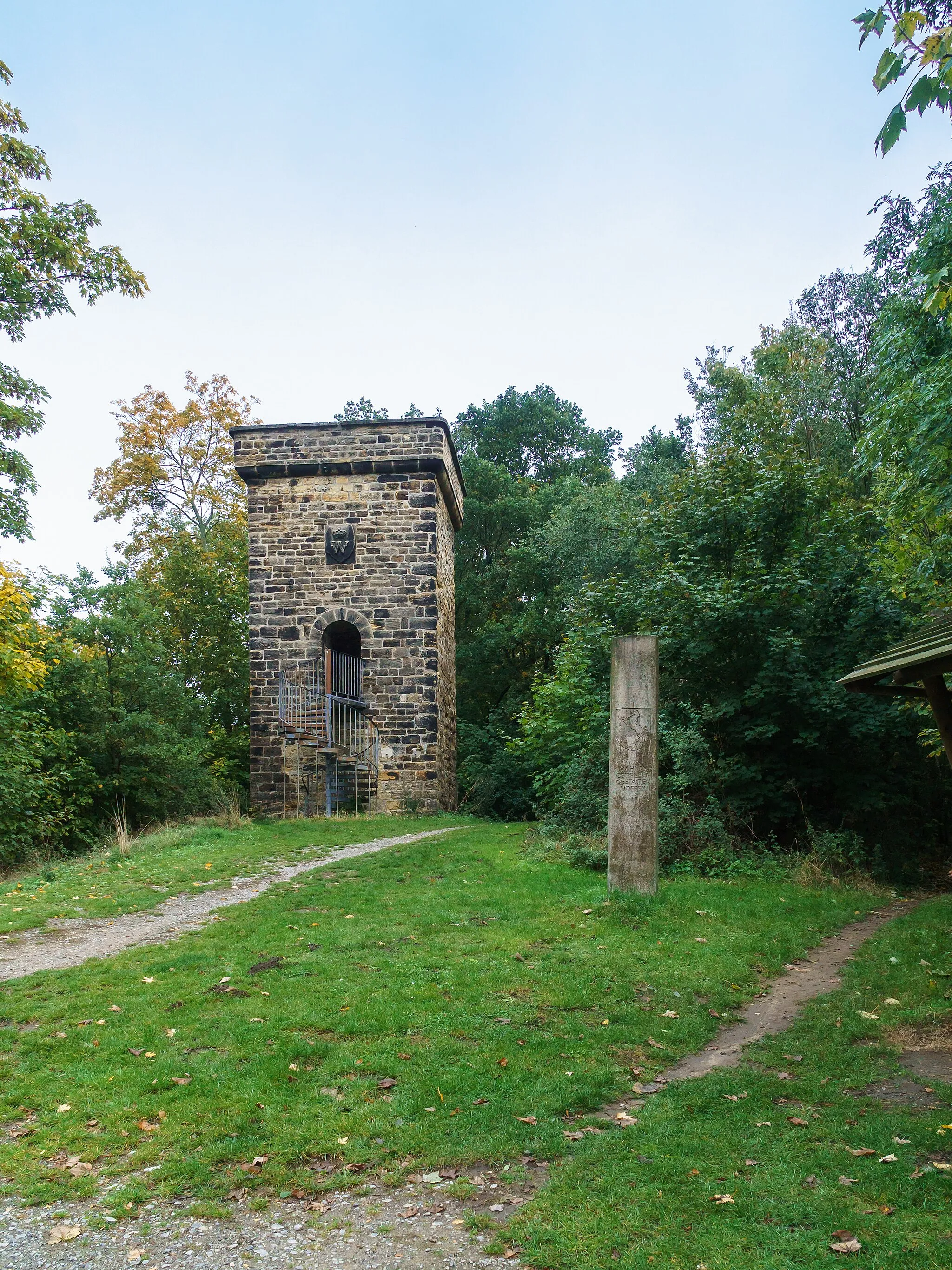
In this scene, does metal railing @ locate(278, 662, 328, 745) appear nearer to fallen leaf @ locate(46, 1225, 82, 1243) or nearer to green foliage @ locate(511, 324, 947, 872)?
green foliage @ locate(511, 324, 947, 872)

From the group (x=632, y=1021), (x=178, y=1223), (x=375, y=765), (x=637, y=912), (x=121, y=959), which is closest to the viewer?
(x=178, y=1223)

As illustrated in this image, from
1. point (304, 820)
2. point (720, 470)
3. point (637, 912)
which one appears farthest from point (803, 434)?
point (637, 912)

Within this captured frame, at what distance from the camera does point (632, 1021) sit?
5941mm

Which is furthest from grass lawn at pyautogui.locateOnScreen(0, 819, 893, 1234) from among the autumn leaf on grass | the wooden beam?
the wooden beam

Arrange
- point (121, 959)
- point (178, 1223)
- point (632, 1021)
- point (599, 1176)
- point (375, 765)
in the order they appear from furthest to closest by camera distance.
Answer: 1. point (375, 765)
2. point (121, 959)
3. point (632, 1021)
4. point (599, 1176)
5. point (178, 1223)

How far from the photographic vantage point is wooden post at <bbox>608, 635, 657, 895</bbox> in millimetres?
8867

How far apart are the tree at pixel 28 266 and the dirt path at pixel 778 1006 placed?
12296 millimetres

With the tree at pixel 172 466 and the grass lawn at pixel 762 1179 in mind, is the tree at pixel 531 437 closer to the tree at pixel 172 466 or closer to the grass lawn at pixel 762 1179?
the tree at pixel 172 466

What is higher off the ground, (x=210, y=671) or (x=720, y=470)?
(x=720, y=470)

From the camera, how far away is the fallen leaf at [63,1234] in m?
3.38

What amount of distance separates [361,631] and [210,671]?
7926mm

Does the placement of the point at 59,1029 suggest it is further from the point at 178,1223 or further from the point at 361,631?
the point at 361,631

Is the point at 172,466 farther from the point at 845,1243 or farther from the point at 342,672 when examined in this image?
the point at 845,1243

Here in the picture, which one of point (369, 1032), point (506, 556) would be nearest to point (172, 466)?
point (506, 556)
